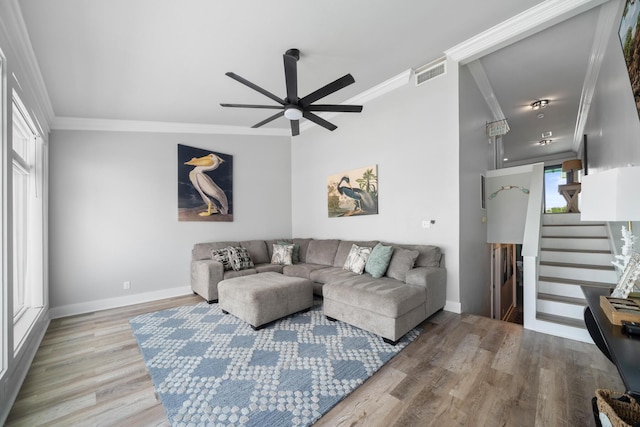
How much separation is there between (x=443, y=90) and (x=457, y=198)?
1415 mm

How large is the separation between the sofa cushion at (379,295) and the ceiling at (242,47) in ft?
8.59

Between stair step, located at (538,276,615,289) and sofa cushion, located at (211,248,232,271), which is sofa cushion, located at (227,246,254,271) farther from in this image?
stair step, located at (538,276,615,289)

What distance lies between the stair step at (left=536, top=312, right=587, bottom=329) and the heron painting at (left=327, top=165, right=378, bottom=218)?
228 cm

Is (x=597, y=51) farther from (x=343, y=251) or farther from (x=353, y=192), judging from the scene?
(x=343, y=251)

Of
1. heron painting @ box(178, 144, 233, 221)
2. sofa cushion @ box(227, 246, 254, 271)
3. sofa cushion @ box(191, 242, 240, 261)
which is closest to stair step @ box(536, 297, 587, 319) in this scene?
sofa cushion @ box(227, 246, 254, 271)

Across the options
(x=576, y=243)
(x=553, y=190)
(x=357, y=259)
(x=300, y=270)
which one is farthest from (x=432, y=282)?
(x=553, y=190)

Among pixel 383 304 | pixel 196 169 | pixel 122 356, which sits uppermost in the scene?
pixel 196 169

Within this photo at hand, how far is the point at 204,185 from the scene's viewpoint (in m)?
4.54

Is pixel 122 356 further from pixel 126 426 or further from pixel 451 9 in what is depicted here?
pixel 451 9

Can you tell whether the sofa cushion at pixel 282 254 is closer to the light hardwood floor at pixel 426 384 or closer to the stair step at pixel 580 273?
the light hardwood floor at pixel 426 384

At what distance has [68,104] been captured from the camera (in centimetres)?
335

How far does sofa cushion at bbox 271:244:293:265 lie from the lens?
4.45m

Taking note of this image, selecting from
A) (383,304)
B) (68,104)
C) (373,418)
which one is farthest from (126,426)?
(68,104)

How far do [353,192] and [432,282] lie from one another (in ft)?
6.39
